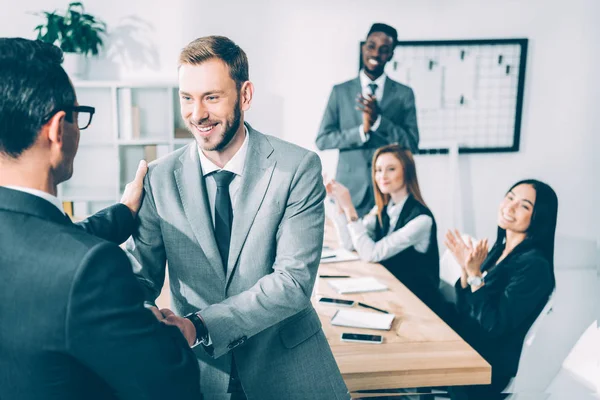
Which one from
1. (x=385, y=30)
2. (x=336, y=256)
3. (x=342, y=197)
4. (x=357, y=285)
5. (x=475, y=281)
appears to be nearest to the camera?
(x=475, y=281)

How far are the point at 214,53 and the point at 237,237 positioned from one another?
1.44 feet

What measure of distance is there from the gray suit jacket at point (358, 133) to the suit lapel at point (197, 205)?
2894mm

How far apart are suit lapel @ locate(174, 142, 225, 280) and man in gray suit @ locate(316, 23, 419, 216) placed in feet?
9.46

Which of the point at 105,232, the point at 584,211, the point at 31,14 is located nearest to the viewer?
the point at 105,232

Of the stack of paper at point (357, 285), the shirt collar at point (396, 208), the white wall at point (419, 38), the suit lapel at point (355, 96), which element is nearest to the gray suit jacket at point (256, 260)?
the stack of paper at point (357, 285)

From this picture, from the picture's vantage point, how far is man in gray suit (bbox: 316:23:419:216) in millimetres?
4238

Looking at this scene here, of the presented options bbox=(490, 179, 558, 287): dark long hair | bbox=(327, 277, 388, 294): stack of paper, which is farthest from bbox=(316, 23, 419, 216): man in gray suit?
bbox=(490, 179, 558, 287): dark long hair

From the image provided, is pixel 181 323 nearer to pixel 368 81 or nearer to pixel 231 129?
pixel 231 129

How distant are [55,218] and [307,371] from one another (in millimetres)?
791

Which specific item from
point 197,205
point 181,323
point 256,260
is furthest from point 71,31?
point 181,323

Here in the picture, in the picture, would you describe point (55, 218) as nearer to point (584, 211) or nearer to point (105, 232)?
point (105, 232)

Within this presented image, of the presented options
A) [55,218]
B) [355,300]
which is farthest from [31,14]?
[55,218]

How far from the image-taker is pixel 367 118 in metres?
4.16

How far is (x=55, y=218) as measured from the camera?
878 millimetres
